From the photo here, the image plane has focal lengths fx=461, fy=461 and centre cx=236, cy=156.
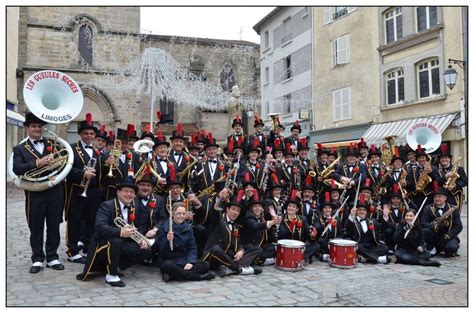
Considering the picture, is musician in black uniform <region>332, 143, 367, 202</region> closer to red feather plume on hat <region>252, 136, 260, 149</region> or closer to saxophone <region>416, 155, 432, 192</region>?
saxophone <region>416, 155, 432, 192</region>

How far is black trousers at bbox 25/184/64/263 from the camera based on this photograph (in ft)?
18.6

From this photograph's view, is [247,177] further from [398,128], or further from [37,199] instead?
[398,128]

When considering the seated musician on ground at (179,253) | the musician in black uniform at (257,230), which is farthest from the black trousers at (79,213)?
the musician in black uniform at (257,230)

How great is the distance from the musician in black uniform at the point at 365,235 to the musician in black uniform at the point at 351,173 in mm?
776

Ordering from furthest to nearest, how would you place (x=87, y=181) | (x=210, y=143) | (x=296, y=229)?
(x=210, y=143)
(x=296, y=229)
(x=87, y=181)

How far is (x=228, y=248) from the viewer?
6.30 m

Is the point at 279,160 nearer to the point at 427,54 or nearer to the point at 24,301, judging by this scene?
the point at 24,301

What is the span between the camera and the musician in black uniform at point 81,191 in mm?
6230

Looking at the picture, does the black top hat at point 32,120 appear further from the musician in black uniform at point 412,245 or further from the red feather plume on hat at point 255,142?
the musician in black uniform at point 412,245

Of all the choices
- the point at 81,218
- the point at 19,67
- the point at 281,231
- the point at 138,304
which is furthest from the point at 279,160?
the point at 19,67

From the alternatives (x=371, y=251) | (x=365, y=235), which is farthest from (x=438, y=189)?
(x=371, y=251)

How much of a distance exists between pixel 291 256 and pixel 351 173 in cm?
279

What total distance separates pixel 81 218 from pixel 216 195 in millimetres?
1945

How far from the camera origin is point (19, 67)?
21.2 meters
